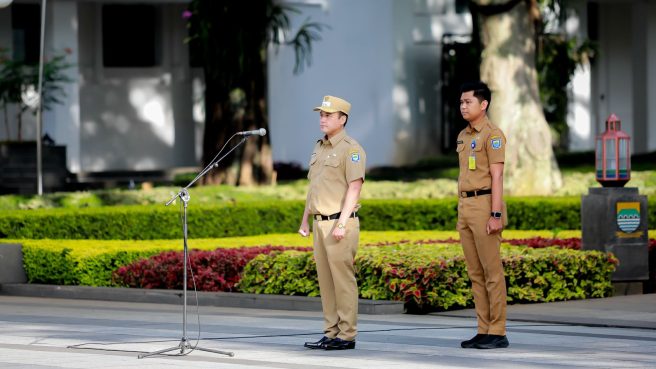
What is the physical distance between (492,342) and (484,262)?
62 centimetres

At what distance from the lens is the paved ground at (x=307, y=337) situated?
10.7 m

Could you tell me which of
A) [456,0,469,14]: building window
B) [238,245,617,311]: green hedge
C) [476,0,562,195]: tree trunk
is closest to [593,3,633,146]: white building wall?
[456,0,469,14]: building window

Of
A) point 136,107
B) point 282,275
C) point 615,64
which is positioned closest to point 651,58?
point 615,64

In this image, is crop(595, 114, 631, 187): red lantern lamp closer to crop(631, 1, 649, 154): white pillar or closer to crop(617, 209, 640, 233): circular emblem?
crop(617, 209, 640, 233): circular emblem

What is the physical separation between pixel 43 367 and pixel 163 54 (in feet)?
92.7

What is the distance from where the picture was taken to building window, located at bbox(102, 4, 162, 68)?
37.8 metres

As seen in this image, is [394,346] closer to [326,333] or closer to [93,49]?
[326,333]

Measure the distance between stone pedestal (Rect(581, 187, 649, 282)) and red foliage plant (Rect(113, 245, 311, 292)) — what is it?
327cm

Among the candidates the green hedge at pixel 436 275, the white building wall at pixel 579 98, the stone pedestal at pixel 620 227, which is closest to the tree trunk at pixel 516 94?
the stone pedestal at pixel 620 227

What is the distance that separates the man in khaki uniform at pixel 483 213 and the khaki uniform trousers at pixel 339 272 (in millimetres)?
887

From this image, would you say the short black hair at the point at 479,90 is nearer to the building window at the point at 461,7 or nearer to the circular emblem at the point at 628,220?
the circular emblem at the point at 628,220

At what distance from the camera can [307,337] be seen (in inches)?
487

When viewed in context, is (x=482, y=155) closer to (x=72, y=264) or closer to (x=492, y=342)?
(x=492, y=342)

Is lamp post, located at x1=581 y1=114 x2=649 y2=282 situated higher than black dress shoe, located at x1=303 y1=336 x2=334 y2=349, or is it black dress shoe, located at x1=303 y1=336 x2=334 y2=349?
lamp post, located at x1=581 y1=114 x2=649 y2=282
